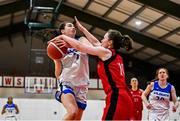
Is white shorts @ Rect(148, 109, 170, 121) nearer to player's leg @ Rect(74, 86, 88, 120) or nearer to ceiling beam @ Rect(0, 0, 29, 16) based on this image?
player's leg @ Rect(74, 86, 88, 120)

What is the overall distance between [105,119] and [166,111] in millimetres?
3436

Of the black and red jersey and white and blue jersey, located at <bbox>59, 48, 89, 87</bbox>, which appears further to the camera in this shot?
white and blue jersey, located at <bbox>59, 48, 89, 87</bbox>

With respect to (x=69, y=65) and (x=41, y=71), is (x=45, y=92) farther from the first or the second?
(x=69, y=65)

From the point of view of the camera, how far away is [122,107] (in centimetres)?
418

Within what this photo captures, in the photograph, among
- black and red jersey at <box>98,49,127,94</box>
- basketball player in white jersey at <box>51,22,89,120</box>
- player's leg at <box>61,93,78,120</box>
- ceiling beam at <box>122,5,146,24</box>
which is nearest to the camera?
black and red jersey at <box>98,49,127,94</box>

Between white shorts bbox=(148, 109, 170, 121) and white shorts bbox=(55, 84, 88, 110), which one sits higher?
white shorts bbox=(55, 84, 88, 110)

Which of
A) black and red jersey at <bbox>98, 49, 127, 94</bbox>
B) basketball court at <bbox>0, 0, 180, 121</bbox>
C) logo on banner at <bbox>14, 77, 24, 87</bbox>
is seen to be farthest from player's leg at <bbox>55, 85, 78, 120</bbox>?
logo on banner at <bbox>14, 77, 24, 87</bbox>

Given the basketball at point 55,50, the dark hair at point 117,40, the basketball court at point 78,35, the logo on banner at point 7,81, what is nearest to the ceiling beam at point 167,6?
the basketball court at point 78,35

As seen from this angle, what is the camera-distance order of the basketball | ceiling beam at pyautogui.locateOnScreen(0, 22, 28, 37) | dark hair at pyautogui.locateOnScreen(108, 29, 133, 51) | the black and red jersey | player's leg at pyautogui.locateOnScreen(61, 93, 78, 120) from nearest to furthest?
the black and red jersey < dark hair at pyautogui.locateOnScreen(108, 29, 133, 51) < player's leg at pyautogui.locateOnScreen(61, 93, 78, 120) < the basketball < ceiling beam at pyautogui.locateOnScreen(0, 22, 28, 37)

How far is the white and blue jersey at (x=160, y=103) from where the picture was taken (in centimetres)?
734

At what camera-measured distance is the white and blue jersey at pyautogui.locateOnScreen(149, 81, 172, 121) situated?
734cm

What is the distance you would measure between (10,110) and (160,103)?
9.47m

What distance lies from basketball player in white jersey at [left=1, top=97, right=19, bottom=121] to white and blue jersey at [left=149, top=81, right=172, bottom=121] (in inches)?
363

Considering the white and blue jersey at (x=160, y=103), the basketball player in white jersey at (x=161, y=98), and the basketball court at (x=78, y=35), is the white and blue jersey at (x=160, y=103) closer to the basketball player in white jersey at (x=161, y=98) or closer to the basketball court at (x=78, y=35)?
the basketball player in white jersey at (x=161, y=98)
